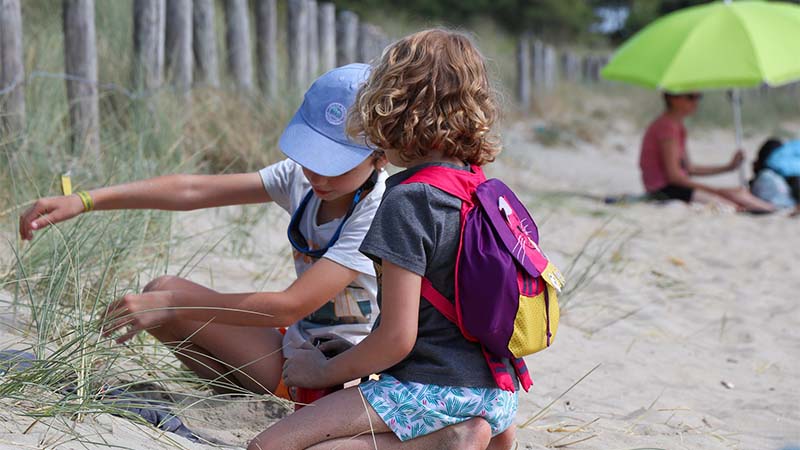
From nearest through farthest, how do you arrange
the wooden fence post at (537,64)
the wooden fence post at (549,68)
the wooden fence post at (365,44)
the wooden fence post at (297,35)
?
1. the wooden fence post at (297,35)
2. the wooden fence post at (365,44)
3. the wooden fence post at (537,64)
4. the wooden fence post at (549,68)

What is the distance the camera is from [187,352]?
2.39 m

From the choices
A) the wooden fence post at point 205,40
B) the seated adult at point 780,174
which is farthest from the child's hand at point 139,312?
the seated adult at point 780,174

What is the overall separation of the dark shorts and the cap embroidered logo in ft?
15.6

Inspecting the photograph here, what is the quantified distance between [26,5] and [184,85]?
168 centimetres

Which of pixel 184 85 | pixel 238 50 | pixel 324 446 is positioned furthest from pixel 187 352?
pixel 238 50

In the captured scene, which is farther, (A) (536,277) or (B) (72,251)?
(B) (72,251)

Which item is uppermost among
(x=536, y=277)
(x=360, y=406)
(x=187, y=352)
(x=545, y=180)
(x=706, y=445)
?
(x=536, y=277)

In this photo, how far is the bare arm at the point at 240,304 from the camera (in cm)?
203

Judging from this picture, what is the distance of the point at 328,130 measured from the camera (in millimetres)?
2158

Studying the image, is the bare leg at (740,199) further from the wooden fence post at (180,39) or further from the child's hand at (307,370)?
the child's hand at (307,370)

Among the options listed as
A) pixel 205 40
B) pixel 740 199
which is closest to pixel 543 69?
pixel 740 199

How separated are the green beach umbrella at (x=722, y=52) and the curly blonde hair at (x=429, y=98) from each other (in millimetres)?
4405

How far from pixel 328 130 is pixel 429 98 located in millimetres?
415

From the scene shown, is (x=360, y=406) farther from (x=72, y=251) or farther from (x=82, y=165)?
(x=82, y=165)
